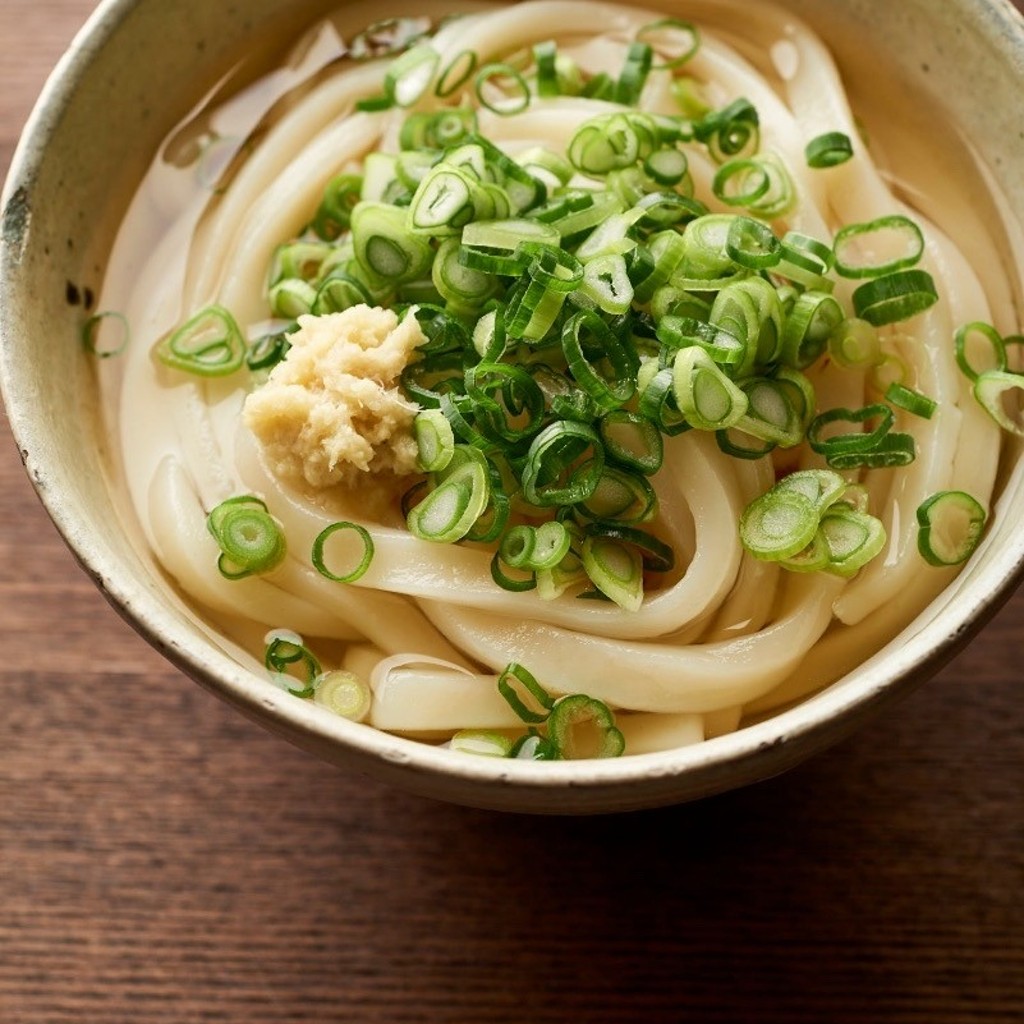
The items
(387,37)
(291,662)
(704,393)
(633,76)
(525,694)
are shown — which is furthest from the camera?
(387,37)

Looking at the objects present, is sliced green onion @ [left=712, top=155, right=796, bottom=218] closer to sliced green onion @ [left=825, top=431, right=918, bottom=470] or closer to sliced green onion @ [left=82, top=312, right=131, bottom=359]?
sliced green onion @ [left=825, top=431, right=918, bottom=470]

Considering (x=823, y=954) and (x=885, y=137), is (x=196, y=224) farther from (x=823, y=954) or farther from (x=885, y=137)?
(x=823, y=954)

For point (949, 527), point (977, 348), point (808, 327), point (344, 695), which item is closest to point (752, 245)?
point (808, 327)

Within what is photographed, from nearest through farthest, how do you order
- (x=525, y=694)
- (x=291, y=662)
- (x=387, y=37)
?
(x=525, y=694) → (x=291, y=662) → (x=387, y=37)

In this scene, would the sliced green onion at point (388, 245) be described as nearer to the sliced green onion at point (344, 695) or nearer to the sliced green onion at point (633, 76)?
the sliced green onion at point (633, 76)

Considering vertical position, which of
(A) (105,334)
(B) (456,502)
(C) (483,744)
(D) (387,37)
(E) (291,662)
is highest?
(D) (387,37)

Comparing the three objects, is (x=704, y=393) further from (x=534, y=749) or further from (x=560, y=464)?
(x=534, y=749)

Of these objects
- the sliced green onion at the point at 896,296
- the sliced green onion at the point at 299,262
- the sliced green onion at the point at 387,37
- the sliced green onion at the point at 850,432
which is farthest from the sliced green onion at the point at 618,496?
the sliced green onion at the point at 387,37

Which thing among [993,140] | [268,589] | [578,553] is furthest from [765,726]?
[993,140]
